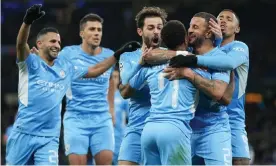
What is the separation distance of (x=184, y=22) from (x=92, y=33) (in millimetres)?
7583

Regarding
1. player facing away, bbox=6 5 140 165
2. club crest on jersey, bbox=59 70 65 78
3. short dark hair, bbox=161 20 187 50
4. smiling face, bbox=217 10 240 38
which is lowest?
player facing away, bbox=6 5 140 165

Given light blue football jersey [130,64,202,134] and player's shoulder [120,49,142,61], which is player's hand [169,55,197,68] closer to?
light blue football jersey [130,64,202,134]

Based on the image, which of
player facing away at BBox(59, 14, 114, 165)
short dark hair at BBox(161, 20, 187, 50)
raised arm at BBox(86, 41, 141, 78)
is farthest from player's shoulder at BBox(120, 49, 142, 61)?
player facing away at BBox(59, 14, 114, 165)

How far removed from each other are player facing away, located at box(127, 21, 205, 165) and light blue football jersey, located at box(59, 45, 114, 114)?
10.8ft

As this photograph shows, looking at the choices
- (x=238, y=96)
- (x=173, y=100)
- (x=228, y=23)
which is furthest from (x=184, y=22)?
(x=173, y=100)

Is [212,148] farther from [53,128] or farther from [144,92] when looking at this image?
[53,128]

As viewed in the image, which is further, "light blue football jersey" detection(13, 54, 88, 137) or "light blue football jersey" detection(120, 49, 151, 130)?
"light blue football jersey" detection(13, 54, 88, 137)

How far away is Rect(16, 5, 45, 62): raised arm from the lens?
A: 8328mm

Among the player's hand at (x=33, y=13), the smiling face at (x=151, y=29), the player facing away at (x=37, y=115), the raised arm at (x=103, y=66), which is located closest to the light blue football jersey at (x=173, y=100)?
the smiling face at (x=151, y=29)

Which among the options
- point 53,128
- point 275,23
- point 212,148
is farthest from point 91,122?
point 275,23

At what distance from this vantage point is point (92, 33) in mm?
11016

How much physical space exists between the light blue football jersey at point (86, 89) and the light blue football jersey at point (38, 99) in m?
1.42

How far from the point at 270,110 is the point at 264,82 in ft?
2.70

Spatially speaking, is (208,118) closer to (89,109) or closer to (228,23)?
(228,23)
